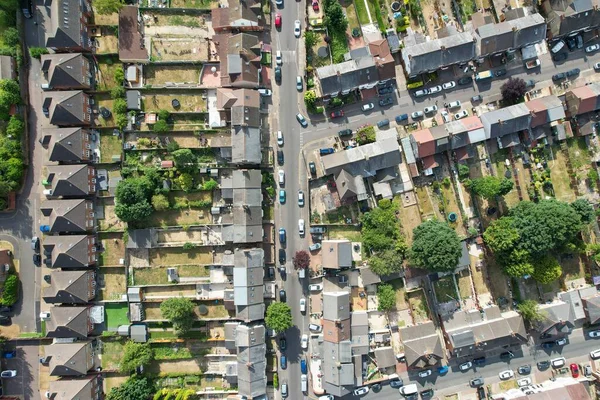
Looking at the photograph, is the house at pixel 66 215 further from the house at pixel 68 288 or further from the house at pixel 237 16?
the house at pixel 237 16

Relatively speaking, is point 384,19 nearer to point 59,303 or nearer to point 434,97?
point 434,97

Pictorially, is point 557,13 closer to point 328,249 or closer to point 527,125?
point 527,125

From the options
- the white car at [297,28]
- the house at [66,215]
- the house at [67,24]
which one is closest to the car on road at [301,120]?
the white car at [297,28]

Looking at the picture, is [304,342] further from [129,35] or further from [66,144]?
[129,35]

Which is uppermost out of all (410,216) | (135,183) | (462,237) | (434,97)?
(434,97)

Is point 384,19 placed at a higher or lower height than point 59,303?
higher

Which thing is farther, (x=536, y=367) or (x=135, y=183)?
(x=536, y=367)

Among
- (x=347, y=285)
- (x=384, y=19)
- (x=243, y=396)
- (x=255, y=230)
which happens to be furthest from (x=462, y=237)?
(x=243, y=396)
